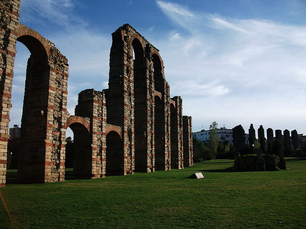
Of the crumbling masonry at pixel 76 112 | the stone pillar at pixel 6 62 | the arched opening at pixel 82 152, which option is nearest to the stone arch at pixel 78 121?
the crumbling masonry at pixel 76 112

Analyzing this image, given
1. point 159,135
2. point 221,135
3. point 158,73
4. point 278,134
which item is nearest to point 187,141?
point 159,135

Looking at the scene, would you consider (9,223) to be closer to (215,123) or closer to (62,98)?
(62,98)

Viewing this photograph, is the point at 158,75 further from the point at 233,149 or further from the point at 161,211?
the point at 233,149

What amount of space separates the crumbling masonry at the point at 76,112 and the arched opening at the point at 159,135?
0.23 m

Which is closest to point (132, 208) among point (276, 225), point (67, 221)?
point (67, 221)

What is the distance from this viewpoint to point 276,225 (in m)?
4.86

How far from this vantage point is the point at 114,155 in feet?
67.8

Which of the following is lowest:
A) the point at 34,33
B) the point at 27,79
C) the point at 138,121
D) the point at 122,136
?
the point at 122,136

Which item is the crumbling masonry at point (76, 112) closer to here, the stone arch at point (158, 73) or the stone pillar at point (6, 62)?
the stone pillar at point (6, 62)

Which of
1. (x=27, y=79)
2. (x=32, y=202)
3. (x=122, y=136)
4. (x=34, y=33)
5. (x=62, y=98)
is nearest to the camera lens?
(x=32, y=202)

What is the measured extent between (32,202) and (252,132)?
5907 cm

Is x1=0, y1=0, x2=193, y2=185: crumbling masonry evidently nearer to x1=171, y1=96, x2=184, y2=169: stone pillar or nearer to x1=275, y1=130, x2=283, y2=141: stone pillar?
x1=171, y1=96, x2=184, y2=169: stone pillar

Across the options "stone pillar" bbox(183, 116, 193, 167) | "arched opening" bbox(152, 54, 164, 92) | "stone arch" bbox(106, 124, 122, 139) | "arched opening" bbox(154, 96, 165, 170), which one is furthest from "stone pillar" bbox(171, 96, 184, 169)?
"stone arch" bbox(106, 124, 122, 139)

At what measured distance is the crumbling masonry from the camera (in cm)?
1218
